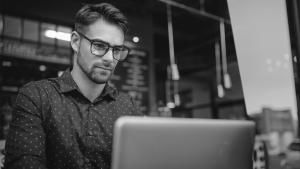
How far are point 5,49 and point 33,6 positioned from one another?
0.60m

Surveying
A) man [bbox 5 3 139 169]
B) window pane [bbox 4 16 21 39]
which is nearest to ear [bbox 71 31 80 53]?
man [bbox 5 3 139 169]

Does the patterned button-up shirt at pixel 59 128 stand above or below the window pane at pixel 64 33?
below

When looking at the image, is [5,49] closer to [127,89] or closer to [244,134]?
[127,89]

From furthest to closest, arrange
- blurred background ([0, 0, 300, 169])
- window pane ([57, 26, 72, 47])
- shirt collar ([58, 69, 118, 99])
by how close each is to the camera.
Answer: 1. window pane ([57, 26, 72, 47])
2. blurred background ([0, 0, 300, 169])
3. shirt collar ([58, 69, 118, 99])

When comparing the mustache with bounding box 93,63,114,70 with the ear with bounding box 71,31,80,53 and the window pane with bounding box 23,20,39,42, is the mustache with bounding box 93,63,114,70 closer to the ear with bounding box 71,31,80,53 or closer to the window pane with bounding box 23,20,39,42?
the ear with bounding box 71,31,80,53

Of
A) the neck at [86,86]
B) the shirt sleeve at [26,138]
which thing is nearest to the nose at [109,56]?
the neck at [86,86]

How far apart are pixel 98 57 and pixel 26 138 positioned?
541mm

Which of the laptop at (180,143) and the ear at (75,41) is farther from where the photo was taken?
the ear at (75,41)

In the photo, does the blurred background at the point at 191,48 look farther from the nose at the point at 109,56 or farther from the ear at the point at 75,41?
the nose at the point at 109,56

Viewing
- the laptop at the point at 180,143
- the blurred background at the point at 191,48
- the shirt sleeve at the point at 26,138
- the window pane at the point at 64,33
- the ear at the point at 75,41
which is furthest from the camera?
the window pane at the point at 64,33

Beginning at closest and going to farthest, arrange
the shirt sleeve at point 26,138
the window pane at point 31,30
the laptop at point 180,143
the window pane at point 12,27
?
the laptop at point 180,143 → the shirt sleeve at point 26,138 → the window pane at point 12,27 → the window pane at point 31,30

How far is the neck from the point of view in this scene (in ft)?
5.15

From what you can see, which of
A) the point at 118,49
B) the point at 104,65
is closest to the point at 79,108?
the point at 104,65

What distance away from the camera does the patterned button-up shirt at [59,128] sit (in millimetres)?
1175
